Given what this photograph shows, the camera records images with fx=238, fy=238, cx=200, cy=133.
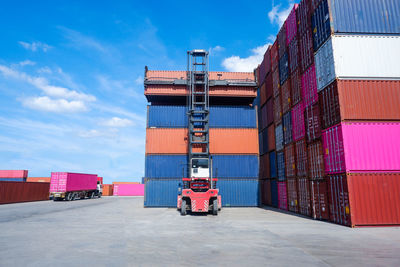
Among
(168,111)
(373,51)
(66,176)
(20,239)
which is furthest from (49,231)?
(66,176)

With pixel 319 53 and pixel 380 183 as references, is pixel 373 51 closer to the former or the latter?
pixel 319 53

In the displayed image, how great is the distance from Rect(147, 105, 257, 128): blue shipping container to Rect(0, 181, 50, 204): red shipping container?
21.6 m

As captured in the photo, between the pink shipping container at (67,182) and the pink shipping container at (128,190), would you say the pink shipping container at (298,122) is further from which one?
the pink shipping container at (128,190)

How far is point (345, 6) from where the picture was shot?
14.1 metres

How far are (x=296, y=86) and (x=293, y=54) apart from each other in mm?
2785

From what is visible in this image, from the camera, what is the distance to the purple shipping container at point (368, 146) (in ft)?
40.4

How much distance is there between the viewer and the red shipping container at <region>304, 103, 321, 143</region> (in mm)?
15234

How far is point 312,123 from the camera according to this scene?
15.8 m

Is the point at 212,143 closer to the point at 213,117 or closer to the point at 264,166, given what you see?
the point at 213,117

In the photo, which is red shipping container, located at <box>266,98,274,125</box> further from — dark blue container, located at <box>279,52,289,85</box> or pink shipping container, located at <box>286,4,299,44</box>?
pink shipping container, located at <box>286,4,299,44</box>

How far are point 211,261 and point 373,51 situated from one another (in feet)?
47.4

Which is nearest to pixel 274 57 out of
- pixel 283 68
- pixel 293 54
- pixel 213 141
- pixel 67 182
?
pixel 283 68

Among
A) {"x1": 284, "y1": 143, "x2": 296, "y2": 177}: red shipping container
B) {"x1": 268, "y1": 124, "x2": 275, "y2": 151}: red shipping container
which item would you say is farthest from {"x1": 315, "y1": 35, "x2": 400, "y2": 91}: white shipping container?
{"x1": 268, "y1": 124, "x2": 275, "y2": 151}: red shipping container

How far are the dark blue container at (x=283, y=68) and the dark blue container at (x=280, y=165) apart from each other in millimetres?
6529
